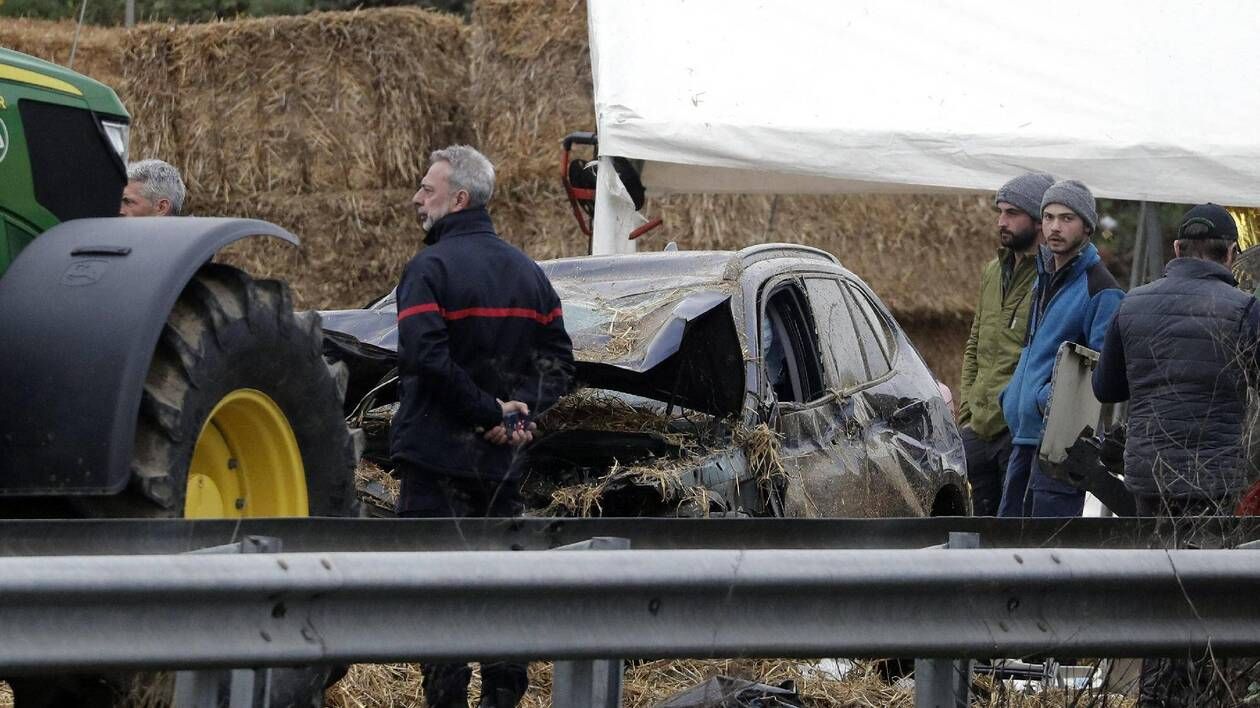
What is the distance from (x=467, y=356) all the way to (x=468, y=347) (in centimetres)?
3

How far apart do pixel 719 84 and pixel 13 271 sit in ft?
18.2

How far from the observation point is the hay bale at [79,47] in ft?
42.2

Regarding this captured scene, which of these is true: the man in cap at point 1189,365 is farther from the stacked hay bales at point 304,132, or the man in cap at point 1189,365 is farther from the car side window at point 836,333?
the stacked hay bales at point 304,132

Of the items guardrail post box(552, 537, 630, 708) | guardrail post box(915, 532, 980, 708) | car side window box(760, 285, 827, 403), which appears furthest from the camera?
car side window box(760, 285, 827, 403)

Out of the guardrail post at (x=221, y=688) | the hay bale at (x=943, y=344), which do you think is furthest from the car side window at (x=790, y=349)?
the hay bale at (x=943, y=344)

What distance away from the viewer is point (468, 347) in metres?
5.53

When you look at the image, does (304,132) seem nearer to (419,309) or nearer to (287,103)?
(287,103)

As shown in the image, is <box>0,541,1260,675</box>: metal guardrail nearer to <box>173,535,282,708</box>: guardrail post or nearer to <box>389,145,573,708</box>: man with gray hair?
<box>173,535,282,708</box>: guardrail post

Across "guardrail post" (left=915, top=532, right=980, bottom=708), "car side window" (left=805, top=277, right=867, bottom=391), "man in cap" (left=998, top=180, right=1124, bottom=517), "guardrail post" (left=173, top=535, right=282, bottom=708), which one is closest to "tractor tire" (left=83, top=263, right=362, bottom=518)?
"guardrail post" (left=173, top=535, right=282, bottom=708)

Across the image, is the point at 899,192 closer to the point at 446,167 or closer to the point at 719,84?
the point at 719,84

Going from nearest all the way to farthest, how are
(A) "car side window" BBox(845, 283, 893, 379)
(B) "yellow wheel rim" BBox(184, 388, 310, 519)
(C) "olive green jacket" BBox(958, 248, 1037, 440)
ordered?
(B) "yellow wheel rim" BBox(184, 388, 310, 519) < (A) "car side window" BBox(845, 283, 893, 379) < (C) "olive green jacket" BBox(958, 248, 1037, 440)

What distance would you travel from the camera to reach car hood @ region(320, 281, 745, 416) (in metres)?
6.40

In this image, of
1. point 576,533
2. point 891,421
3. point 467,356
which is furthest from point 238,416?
point 891,421

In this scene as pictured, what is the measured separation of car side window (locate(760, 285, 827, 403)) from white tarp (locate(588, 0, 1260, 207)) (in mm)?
2276
